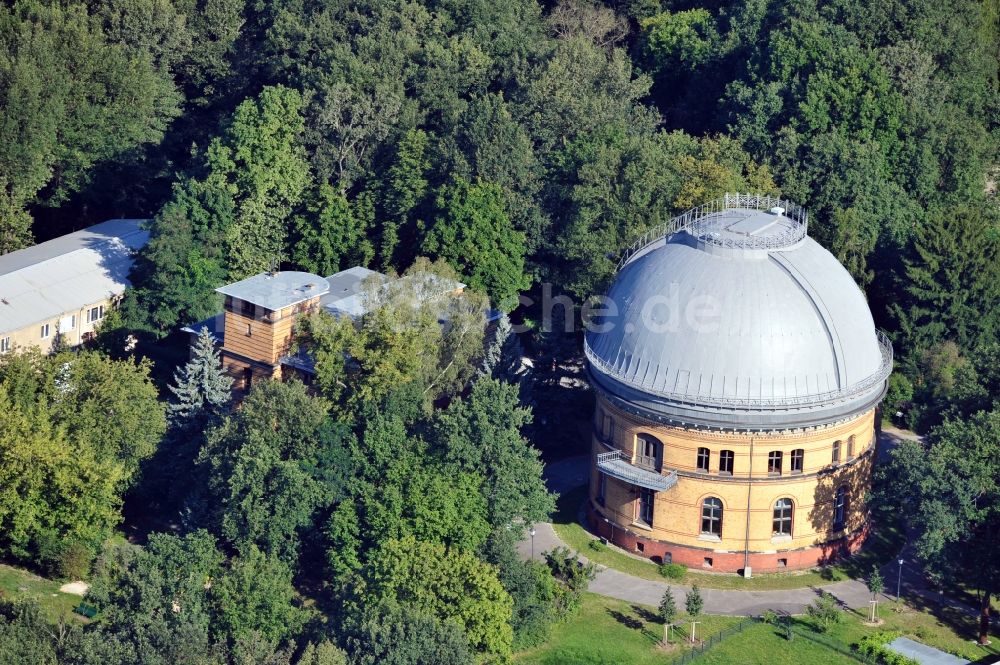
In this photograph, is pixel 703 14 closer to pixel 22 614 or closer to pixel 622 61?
pixel 622 61

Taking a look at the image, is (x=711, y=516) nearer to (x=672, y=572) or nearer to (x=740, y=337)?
(x=672, y=572)

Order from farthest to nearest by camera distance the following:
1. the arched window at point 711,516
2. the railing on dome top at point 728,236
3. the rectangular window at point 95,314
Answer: the rectangular window at point 95,314 < the railing on dome top at point 728,236 < the arched window at point 711,516

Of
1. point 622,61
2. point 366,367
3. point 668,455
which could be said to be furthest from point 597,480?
point 622,61

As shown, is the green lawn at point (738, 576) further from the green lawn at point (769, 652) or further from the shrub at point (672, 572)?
the green lawn at point (769, 652)

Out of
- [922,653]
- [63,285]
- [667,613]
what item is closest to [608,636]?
[667,613]

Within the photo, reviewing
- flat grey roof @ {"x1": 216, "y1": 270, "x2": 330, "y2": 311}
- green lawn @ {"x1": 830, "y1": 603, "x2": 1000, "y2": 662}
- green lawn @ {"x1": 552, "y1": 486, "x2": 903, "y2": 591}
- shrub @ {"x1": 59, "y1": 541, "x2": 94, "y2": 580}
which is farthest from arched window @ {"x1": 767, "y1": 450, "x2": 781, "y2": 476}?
shrub @ {"x1": 59, "y1": 541, "x2": 94, "y2": 580}

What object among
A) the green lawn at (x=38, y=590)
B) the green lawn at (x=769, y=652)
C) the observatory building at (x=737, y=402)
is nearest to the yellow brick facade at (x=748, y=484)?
the observatory building at (x=737, y=402)
